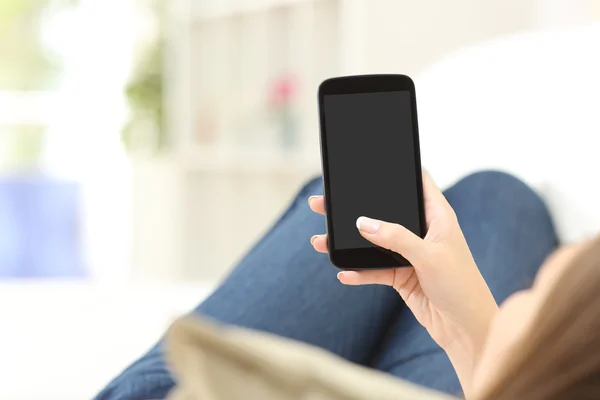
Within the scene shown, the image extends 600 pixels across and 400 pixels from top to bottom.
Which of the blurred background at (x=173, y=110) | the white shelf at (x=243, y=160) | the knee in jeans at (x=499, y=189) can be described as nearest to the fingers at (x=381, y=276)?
the knee in jeans at (x=499, y=189)

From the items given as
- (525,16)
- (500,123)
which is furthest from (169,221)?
(500,123)

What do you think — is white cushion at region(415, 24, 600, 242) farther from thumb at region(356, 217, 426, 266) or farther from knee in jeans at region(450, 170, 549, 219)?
thumb at region(356, 217, 426, 266)

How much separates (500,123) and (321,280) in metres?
0.36

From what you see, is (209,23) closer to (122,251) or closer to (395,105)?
(122,251)

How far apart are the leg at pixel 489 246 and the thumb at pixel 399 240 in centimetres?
21

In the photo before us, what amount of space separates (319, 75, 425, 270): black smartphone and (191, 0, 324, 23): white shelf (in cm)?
198

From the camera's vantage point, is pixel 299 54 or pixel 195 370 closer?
pixel 195 370

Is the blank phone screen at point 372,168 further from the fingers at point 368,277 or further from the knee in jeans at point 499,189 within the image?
the knee in jeans at point 499,189

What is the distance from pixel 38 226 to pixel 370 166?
2574 mm

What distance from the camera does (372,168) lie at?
1.88 ft

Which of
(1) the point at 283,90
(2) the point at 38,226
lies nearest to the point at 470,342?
(1) the point at 283,90

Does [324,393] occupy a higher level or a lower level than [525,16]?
lower

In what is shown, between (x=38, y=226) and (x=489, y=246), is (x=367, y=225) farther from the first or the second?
(x=38, y=226)

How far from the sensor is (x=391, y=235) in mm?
535
